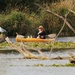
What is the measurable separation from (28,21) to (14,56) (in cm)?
1889

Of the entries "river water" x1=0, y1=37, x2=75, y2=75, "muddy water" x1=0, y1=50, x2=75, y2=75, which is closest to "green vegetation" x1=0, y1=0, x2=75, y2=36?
"river water" x1=0, y1=37, x2=75, y2=75

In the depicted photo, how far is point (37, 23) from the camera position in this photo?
44.1 m

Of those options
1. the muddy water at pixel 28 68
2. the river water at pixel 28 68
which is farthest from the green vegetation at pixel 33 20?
the muddy water at pixel 28 68

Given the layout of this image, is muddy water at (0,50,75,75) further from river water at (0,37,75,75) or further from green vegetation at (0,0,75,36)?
green vegetation at (0,0,75,36)

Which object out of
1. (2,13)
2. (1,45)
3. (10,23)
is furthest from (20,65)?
(2,13)

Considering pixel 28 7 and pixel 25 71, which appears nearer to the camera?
pixel 25 71

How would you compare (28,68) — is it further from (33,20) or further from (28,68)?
(33,20)

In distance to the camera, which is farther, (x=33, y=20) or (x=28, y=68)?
(x=33, y=20)

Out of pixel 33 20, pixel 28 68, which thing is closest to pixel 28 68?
pixel 28 68

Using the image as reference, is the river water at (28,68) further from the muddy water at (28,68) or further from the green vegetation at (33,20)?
the green vegetation at (33,20)

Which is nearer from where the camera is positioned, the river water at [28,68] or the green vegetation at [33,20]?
the river water at [28,68]

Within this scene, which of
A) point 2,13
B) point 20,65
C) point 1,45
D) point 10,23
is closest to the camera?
point 20,65

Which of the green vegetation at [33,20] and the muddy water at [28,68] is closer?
the muddy water at [28,68]

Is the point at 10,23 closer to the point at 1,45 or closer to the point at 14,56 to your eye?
the point at 1,45
